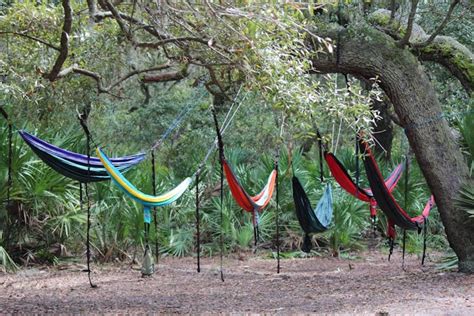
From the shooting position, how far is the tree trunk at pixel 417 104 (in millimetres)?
6723

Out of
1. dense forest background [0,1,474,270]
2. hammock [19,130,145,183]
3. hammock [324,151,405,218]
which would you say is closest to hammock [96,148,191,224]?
hammock [19,130,145,183]

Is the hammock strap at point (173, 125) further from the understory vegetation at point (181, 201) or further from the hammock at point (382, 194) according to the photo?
the hammock at point (382, 194)

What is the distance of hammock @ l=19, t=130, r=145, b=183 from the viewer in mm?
6031

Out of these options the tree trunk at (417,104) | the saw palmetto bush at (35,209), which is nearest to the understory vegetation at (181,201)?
the saw palmetto bush at (35,209)

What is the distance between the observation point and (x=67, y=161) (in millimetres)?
6133

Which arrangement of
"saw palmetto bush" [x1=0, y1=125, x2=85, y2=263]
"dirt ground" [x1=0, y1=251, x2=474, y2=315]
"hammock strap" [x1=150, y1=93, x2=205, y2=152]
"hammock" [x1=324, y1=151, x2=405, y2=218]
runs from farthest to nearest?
"saw palmetto bush" [x1=0, y1=125, x2=85, y2=263] → "hammock" [x1=324, y1=151, x2=405, y2=218] → "hammock strap" [x1=150, y1=93, x2=205, y2=152] → "dirt ground" [x1=0, y1=251, x2=474, y2=315]

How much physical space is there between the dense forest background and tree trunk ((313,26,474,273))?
0.15m

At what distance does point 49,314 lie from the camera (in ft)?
17.6

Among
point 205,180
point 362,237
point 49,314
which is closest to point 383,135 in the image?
point 362,237

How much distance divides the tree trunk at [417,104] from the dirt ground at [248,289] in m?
0.57

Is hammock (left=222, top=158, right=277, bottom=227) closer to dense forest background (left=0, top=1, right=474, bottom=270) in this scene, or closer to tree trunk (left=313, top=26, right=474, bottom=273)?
dense forest background (left=0, top=1, right=474, bottom=270)

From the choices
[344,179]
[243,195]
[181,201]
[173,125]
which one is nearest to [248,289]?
[243,195]

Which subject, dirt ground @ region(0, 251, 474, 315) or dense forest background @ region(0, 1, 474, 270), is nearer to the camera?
dense forest background @ region(0, 1, 474, 270)

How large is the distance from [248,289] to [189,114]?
5.78 m
